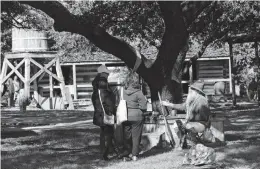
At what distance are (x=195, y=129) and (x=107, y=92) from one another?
1.83 m

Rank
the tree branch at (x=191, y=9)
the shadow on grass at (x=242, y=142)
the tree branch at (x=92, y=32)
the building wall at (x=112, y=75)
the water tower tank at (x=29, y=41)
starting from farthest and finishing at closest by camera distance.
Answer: the building wall at (x=112, y=75)
the water tower tank at (x=29, y=41)
the tree branch at (x=191, y=9)
the tree branch at (x=92, y=32)
the shadow on grass at (x=242, y=142)

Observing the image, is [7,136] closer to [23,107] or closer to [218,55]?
[23,107]

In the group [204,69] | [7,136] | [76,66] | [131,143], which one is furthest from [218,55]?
[131,143]

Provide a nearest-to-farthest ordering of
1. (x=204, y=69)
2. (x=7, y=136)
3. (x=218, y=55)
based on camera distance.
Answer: (x=7, y=136) → (x=218, y=55) → (x=204, y=69)

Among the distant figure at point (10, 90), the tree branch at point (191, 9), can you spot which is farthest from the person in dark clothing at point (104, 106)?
the distant figure at point (10, 90)

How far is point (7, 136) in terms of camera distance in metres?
15.2

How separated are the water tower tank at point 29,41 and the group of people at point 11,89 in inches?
91.7

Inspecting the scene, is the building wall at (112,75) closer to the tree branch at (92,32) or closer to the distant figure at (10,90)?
the distant figure at (10,90)

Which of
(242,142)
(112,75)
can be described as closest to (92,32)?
(242,142)

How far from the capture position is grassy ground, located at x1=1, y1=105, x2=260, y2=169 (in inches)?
400

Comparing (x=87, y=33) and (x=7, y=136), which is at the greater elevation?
(x=87, y=33)

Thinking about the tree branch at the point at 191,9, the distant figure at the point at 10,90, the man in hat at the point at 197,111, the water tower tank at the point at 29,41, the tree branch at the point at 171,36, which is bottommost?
the man in hat at the point at 197,111

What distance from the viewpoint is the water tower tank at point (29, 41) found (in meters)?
28.5

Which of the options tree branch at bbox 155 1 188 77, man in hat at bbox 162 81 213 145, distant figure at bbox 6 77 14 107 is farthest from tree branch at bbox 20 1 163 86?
distant figure at bbox 6 77 14 107
